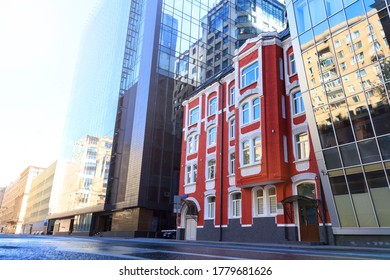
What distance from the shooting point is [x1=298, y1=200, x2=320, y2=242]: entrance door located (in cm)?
1823

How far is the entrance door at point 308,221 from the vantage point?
59.8 feet

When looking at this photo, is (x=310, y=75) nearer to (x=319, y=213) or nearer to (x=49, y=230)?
(x=319, y=213)


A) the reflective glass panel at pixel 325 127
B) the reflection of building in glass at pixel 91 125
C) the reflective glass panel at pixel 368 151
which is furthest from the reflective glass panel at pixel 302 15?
the reflection of building in glass at pixel 91 125

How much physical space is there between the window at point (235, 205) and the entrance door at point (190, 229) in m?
5.10

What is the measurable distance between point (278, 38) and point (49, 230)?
67669 mm

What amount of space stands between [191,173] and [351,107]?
15.8 metres

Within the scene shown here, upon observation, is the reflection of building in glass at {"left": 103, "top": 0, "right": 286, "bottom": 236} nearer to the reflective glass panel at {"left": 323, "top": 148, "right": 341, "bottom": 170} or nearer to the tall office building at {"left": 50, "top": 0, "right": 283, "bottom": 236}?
the tall office building at {"left": 50, "top": 0, "right": 283, "bottom": 236}

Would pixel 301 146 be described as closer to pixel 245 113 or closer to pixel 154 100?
pixel 245 113

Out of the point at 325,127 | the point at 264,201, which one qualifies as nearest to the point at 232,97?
the point at 264,201

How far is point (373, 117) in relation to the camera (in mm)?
15609

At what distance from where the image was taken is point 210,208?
26203 millimetres

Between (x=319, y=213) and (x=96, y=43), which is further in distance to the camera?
(x=96, y=43)
